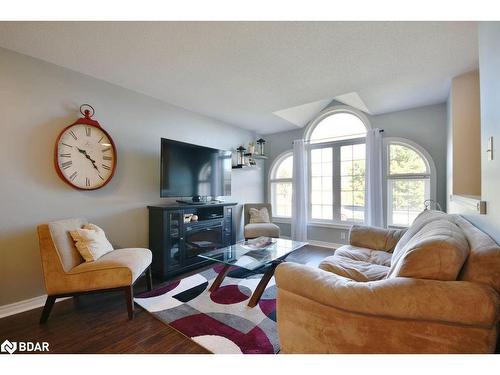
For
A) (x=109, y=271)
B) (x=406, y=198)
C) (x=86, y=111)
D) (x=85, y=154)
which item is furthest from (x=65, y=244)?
(x=406, y=198)

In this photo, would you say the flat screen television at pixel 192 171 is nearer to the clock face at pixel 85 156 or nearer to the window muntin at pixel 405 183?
the clock face at pixel 85 156

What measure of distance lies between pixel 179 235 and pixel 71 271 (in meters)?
1.22

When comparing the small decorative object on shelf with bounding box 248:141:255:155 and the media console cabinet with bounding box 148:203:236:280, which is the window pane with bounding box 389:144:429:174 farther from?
the media console cabinet with bounding box 148:203:236:280

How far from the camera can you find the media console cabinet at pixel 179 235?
2.73 meters

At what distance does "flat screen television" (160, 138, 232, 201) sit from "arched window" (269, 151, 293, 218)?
5.24 ft

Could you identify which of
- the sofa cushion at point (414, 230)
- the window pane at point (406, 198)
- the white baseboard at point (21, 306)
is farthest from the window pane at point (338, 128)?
the white baseboard at point (21, 306)

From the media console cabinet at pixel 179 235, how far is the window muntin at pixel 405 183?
3.10 m

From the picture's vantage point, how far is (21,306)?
2.01 m

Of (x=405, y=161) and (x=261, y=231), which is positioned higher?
(x=405, y=161)

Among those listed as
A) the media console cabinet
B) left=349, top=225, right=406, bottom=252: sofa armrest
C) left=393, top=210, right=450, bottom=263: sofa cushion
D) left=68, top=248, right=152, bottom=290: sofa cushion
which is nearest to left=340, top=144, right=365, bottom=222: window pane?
left=349, top=225, right=406, bottom=252: sofa armrest

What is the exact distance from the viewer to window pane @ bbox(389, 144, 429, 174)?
3.55 m

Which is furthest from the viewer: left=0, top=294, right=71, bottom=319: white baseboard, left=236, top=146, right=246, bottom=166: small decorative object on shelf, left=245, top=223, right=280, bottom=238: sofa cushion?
left=236, top=146, right=246, bottom=166: small decorative object on shelf

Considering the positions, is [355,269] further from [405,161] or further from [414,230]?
[405,161]
